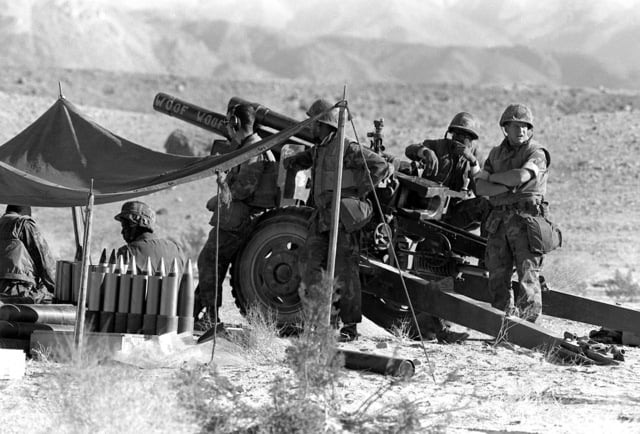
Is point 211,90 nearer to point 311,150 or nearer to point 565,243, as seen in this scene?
point 565,243

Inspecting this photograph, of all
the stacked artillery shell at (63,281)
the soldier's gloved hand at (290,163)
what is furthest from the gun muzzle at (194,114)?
the stacked artillery shell at (63,281)

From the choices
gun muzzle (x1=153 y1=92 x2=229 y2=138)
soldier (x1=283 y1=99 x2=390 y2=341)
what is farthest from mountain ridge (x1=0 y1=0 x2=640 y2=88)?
soldier (x1=283 y1=99 x2=390 y2=341)

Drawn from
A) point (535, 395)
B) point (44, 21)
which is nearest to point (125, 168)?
point (535, 395)

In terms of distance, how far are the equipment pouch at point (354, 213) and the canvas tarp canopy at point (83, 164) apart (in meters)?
0.77

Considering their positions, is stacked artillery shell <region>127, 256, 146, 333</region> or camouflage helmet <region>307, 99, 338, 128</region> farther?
camouflage helmet <region>307, 99, 338, 128</region>

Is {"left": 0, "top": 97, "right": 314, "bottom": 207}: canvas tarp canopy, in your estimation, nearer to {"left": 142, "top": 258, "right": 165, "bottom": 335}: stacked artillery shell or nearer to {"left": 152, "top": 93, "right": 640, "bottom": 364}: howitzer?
{"left": 142, "top": 258, "right": 165, "bottom": 335}: stacked artillery shell

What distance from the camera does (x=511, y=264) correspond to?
448 inches

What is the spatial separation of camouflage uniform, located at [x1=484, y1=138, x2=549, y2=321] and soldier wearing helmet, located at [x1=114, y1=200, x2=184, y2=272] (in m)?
2.81

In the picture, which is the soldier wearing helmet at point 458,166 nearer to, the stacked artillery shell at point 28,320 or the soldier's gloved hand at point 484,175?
the soldier's gloved hand at point 484,175

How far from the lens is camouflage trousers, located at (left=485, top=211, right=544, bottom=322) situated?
36.4 feet

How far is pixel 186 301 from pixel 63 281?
1312mm

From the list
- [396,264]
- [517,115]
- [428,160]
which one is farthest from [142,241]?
[517,115]

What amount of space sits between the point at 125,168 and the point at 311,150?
1.68 metres

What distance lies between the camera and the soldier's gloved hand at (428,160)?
12.3 meters
